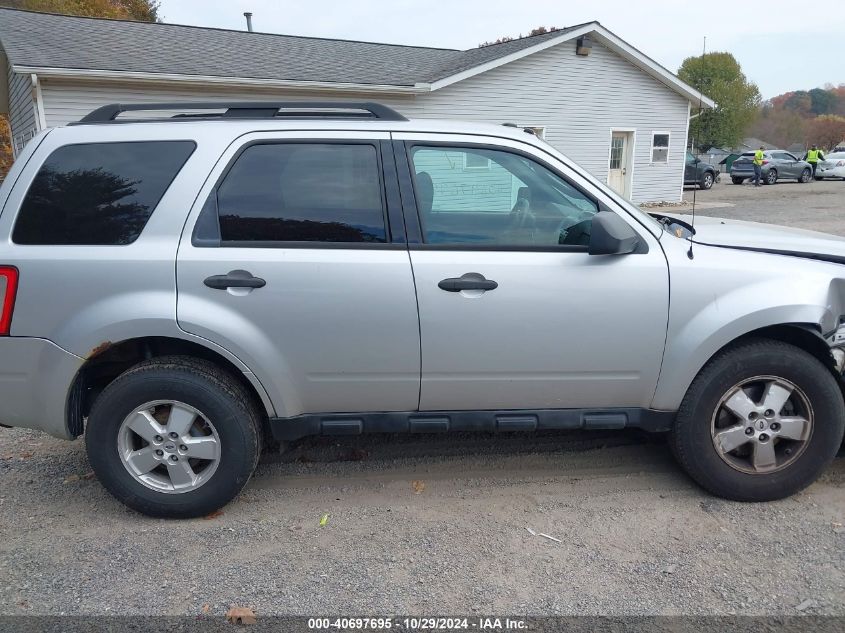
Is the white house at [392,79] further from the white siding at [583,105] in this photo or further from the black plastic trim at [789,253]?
the black plastic trim at [789,253]

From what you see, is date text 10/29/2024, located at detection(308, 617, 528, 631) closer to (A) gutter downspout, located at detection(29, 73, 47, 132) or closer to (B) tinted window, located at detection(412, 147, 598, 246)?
(B) tinted window, located at detection(412, 147, 598, 246)

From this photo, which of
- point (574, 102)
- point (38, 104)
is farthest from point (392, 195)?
point (574, 102)

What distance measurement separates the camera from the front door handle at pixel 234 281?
3176 mm

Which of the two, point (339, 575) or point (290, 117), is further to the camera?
point (290, 117)

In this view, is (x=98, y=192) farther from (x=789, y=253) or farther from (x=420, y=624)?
(x=789, y=253)

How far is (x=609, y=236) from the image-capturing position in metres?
3.15

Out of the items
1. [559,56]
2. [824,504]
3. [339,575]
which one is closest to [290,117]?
[339,575]

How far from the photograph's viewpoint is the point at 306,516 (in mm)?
3477

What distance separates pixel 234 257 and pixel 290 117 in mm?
828

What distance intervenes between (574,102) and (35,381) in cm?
1756

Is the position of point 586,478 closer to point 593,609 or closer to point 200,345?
point 593,609

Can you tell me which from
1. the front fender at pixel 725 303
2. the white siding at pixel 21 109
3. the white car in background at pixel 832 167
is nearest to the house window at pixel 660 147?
the white car in background at pixel 832 167

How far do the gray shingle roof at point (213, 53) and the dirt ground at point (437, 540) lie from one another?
444 inches

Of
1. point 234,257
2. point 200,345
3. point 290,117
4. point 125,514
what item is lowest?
point 125,514
